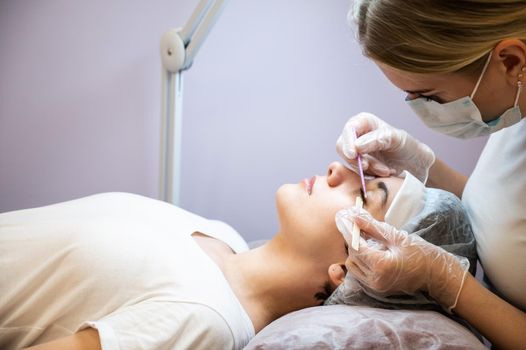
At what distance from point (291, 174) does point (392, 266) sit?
114cm

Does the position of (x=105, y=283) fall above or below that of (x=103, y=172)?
below

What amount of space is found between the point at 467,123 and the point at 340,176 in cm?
39

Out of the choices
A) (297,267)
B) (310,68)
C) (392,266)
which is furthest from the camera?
(310,68)

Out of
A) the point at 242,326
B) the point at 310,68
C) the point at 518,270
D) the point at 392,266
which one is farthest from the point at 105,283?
the point at 310,68

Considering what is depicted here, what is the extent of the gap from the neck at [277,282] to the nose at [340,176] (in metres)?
0.22

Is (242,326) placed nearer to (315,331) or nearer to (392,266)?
(315,331)

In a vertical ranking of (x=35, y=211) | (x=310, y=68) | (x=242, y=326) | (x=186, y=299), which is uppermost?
(x=310, y=68)

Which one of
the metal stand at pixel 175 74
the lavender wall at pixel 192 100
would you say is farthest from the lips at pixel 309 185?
the lavender wall at pixel 192 100

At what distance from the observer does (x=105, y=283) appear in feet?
3.86

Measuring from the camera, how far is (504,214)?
125cm

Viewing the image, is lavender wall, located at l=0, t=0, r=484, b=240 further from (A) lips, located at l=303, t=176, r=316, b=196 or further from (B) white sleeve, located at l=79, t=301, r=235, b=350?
(B) white sleeve, located at l=79, t=301, r=235, b=350

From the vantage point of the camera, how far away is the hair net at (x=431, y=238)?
1.23 metres

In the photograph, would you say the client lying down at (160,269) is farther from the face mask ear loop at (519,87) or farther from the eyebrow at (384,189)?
the face mask ear loop at (519,87)

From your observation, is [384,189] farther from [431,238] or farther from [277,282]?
[277,282]
